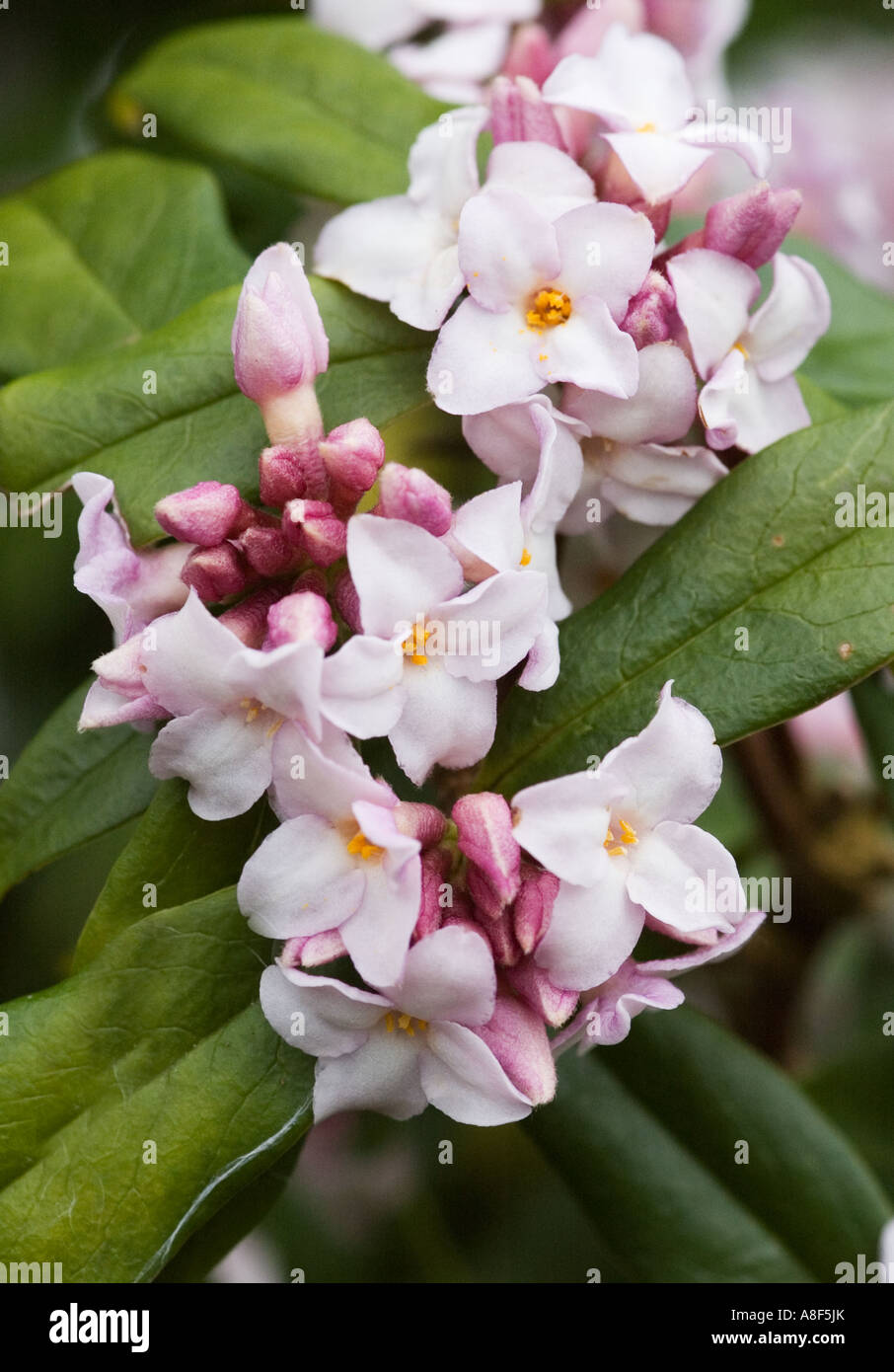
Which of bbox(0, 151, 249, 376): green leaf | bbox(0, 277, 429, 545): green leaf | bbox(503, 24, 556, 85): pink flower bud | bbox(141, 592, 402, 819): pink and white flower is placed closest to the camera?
bbox(141, 592, 402, 819): pink and white flower

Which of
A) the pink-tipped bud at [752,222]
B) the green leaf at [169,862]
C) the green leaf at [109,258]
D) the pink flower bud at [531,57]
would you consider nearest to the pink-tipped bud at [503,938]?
the green leaf at [169,862]

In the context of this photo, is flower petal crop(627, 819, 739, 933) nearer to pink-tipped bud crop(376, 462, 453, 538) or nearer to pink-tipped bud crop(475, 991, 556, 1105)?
pink-tipped bud crop(475, 991, 556, 1105)

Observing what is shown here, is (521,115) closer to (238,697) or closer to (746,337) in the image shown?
(746,337)

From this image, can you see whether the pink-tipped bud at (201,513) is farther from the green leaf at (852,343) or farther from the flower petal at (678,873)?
the green leaf at (852,343)

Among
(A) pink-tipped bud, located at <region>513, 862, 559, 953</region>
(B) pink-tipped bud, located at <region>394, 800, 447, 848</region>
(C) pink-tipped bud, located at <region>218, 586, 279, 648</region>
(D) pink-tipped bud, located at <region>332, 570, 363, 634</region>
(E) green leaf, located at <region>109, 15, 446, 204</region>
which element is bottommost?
(A) pink-tipped bud, located at <region>513, 862, 559, 953</region>

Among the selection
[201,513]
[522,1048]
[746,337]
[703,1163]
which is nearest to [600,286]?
[746,337]

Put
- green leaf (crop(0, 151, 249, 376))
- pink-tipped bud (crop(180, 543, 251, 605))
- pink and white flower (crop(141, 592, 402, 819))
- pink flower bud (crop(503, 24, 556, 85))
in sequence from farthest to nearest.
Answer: pink flower bud (crop(503, 24, 556, 85)) → green leaf (crop(0, 151, 249, 376)) → pink-tipped bud (crop(180, 543, 251, 605)) → pink and white flower (crop(141, 592, 402, 819))

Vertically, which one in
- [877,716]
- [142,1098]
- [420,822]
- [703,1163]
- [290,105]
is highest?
[290,105]

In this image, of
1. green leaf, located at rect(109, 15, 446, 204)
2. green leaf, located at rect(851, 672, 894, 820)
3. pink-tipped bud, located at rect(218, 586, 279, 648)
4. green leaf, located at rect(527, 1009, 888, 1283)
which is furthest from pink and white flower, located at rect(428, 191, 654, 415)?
green leaf, located at rect(527, 1009, 888, 1283)
